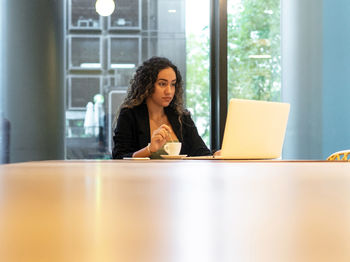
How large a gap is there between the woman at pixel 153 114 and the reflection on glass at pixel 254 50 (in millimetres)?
1073

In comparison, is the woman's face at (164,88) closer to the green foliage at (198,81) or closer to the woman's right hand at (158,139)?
the woman's right hand at (158,139)

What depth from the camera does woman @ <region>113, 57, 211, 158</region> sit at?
91.0 inches

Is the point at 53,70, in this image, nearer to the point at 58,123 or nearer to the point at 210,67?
the point at 58,123

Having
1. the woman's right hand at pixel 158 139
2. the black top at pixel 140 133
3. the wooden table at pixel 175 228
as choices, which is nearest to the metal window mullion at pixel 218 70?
the black top at pixel 140 133

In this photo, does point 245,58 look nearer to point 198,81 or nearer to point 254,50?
point 254,50

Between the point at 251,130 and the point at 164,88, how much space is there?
106 centimetres

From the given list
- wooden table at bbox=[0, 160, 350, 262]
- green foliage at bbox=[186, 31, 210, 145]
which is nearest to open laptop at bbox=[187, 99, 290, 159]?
wooden table at bbox=[0, 160, 350, 262]

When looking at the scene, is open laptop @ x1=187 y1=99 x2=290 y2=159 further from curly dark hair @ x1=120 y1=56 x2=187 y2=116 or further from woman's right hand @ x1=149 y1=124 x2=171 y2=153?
curly dark hair @ x1=120 y1=56 x2=187 y2=116

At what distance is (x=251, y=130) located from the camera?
4.74 ft

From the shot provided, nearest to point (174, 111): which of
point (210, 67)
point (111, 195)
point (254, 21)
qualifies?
point (210, 67)

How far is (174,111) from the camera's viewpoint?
2.49 meters

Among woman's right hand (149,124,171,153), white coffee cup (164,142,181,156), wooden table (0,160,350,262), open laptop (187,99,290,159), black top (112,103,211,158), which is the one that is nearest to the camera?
wooden table (0,160,350,262)

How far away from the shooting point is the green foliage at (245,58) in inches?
141

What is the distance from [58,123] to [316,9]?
224 cm
